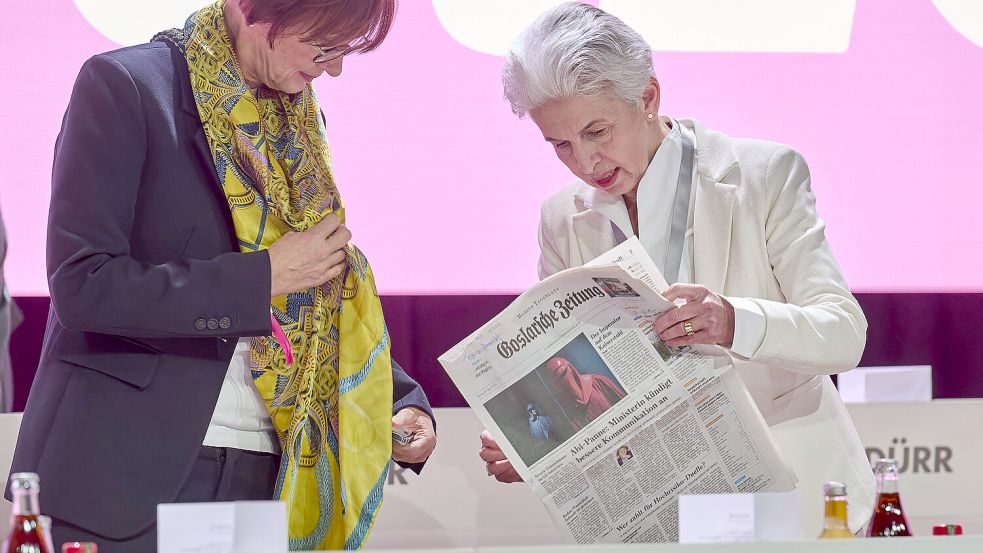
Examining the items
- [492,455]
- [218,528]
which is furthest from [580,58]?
[218,528]

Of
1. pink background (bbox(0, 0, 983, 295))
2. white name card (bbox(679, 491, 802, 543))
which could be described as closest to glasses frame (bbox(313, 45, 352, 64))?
white name card (bbox(679, 491, 802, 543))

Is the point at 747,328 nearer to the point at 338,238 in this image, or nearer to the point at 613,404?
the point at 613,404

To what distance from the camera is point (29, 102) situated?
2.34 metres

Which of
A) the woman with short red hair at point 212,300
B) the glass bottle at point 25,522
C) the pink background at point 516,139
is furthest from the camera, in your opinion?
the pink background at point 516,139

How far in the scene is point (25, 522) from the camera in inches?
37.6

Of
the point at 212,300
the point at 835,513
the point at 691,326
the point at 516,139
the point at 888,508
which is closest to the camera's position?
the point at 835,513

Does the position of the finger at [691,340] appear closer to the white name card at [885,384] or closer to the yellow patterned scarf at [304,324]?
the yellow patterned scarf at [304,324]

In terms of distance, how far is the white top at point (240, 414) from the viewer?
1.39 meters

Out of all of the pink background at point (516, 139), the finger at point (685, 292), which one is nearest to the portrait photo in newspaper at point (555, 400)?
the finger at point (685, 292)

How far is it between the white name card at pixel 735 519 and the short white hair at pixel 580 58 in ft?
2.48

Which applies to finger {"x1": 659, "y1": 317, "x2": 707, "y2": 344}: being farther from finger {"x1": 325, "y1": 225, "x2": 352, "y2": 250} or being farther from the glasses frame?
the glasses frame

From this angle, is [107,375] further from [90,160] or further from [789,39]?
[789,39]

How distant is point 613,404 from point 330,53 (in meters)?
0.59

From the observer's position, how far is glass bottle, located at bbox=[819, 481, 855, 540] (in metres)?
1.04
